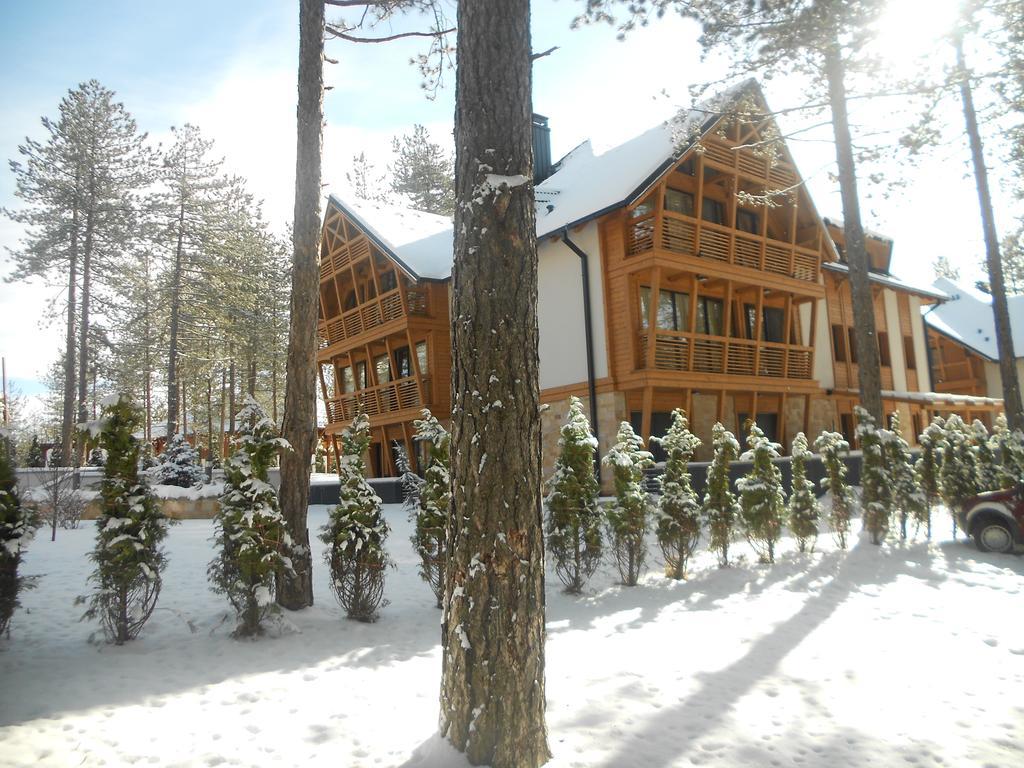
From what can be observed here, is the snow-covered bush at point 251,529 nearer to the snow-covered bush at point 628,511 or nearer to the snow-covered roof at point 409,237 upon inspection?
the snow-covered bush at point 628,511

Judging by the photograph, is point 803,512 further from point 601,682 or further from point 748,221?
point 748,221

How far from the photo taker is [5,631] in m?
5.50

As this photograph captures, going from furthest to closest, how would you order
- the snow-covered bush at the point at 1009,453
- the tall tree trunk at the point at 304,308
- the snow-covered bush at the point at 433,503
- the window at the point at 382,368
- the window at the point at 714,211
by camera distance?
1. the window at the point at 382,368
2. the window at the point at 714,211
3. the snow-covered bush at the point at 1009,453
4. the snow-covered bush at the point at 433,503
5. the tall tree trunk at the point at 304,308

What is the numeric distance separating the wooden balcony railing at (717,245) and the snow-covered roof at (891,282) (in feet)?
5.02

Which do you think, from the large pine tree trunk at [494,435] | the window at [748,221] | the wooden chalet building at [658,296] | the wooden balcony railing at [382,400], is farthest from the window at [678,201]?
the large pine tree trunk at [494,435]

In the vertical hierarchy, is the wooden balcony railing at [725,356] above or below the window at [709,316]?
below

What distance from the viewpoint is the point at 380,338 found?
854 inches

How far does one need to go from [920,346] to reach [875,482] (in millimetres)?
18448

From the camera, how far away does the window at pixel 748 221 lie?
19.8m

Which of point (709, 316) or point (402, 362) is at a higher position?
point (709, 316)

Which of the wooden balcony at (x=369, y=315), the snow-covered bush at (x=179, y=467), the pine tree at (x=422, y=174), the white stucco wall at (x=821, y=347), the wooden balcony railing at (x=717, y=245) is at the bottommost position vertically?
the snow-covered bush at (x=179, y=467)

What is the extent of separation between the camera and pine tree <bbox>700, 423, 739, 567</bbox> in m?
8.84

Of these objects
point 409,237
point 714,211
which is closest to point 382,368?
point 409,237

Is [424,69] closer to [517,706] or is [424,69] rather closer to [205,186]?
[517,706]
